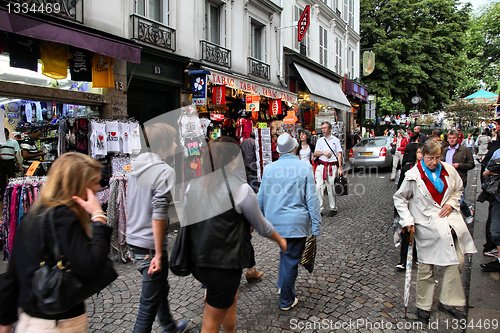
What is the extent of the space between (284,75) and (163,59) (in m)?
6.86

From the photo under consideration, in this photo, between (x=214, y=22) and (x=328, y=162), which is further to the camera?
(x=214, y=22)

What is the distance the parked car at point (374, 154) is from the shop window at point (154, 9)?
9.99 meters

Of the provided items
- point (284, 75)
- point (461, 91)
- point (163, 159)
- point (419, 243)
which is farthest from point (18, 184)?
point (461, 91)

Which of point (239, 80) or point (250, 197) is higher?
point (239, 80)

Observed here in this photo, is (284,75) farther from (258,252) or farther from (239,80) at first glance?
(258,252)

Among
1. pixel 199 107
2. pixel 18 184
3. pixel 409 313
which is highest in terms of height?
pixel 199 107

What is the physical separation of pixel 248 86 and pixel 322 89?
7.20m

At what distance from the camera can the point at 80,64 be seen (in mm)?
6855

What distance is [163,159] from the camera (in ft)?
8.73

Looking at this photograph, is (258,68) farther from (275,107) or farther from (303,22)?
(303,22)

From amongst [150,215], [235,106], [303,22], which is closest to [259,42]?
[303,22]

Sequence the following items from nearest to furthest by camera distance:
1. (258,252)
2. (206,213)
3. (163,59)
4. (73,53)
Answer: (206,213), (258,252), (73,53), (163,59)

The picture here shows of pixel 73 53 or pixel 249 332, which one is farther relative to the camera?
pixel 73 53

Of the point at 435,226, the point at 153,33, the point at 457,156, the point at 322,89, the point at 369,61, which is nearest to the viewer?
the point at 435,226
